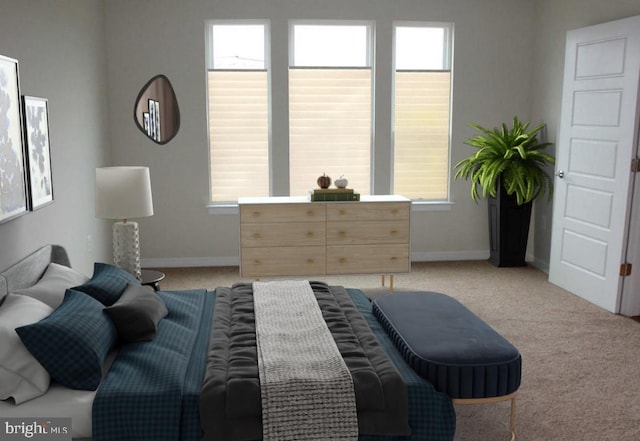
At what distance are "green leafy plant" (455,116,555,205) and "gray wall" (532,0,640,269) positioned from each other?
192mm

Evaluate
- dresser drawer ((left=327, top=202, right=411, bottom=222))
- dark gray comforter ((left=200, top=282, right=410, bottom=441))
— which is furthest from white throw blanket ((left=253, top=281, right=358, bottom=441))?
dresser drawer ((left=327, top=202, right=411, bottom=222))

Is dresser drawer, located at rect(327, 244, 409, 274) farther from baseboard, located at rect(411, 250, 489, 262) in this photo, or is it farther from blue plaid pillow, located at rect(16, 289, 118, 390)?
blue plaid pillow, located at rect(16, 289, 118, 390)

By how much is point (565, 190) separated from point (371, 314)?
275 cm

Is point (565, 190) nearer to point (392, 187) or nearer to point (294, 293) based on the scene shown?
point (392, 187)

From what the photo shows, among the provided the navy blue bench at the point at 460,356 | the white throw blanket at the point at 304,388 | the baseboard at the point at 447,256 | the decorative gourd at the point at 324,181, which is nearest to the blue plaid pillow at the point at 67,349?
the white throw blanket at the point at 304,388

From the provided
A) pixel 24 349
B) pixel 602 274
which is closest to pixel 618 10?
pixel 602 274

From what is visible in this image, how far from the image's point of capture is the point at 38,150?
378 cm

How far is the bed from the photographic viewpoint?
7.78ft

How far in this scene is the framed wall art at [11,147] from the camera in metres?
3.23

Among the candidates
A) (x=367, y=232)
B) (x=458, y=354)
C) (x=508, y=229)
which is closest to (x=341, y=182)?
(x=367, y=232)

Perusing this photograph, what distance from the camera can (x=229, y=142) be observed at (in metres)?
6.03

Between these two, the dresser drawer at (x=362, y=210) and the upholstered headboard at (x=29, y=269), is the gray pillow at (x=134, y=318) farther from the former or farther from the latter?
the dresser drawer at (x=362, y=210)

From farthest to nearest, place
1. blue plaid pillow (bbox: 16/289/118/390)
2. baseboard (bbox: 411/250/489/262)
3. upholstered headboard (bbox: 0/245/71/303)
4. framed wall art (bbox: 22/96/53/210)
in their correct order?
baseboard (bbox: 411/250/489/262) → framed wall art (bbox: 22/96/53/210) → upholstered headboard (bbox: 0/245/71/303) → blue plaid pillow (bbox: 16/289/118/390)

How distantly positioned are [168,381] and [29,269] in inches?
49.4
